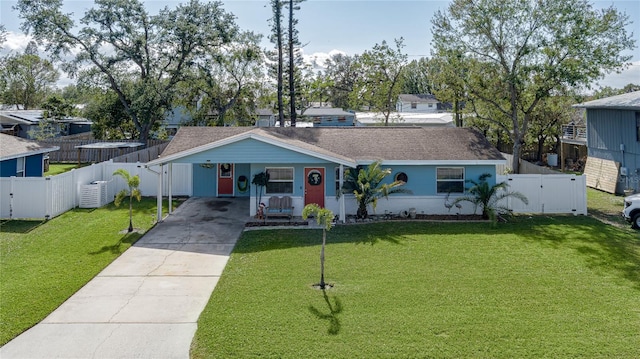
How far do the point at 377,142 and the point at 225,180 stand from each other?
7.55 m

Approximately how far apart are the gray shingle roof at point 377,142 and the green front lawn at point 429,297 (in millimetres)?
3753

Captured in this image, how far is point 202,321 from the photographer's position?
8289 millimetres

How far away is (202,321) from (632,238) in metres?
13.3

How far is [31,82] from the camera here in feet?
195

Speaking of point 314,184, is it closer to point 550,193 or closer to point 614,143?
point 550,193

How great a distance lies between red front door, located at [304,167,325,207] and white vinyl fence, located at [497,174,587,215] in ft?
23.1

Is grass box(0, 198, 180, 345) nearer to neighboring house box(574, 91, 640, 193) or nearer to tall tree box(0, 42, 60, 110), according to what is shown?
neighboring house box(574, 91, 640, 193)

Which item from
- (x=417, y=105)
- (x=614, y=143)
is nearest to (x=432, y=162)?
(x=614, y=143)

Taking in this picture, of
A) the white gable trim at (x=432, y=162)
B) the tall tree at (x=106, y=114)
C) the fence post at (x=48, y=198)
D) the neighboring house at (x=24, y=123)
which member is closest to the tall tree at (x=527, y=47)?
the white gable trim at (x=432, y=162)

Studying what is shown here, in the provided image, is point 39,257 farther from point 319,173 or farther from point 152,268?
point 319,173

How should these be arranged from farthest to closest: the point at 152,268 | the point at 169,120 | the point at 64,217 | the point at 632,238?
1. the point at 169,120
2. the point at 64,217
3. the point at 632,238
4. the point at 152,268

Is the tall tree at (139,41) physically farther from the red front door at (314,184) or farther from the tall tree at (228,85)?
the red front door at (314,184)

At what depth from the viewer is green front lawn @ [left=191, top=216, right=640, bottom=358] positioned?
286 inches

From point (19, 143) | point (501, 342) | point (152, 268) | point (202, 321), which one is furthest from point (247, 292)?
point (19, 143)
